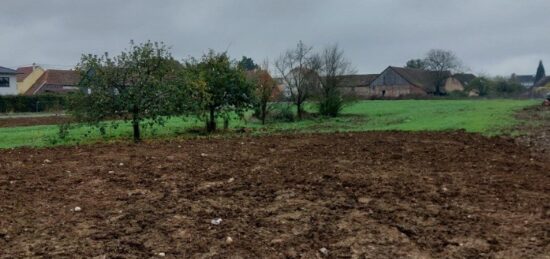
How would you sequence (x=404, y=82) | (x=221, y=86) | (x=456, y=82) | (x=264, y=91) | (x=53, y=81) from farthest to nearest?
1. (x=456, y=82)
2. (x=404, y=82)
3. (x=53, y=81)
4. (x=264, y=91)
5. (x=221, y=86)

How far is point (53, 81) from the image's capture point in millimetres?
70438

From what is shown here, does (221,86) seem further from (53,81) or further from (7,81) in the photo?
(53,81)

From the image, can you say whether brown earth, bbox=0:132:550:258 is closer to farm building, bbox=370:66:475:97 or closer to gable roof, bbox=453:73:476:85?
farm building, bbox=370:66:475:97

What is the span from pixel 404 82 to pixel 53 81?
2177 inches

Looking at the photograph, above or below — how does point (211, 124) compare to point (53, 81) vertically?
below

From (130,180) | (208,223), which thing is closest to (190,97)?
(130,180)

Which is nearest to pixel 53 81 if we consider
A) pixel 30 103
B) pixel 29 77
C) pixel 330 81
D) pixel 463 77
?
pixel 29 77

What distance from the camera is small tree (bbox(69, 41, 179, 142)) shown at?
15500 millimetres

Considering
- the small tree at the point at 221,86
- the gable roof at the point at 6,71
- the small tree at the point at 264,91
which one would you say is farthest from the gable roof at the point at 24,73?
the small tree at the point at 221,86

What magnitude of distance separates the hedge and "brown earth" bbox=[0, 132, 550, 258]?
39512 mm

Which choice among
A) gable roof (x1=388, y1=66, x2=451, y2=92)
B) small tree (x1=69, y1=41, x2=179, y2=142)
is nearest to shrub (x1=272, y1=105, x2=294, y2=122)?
small tree (x1=69, y1=41, x2=179, y2=142)

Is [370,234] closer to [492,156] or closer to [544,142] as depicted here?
[492,156]

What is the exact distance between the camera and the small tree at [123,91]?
1550 centimetres

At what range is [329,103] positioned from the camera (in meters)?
29.6
